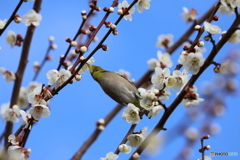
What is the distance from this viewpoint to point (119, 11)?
88.3 inches

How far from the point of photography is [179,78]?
2.00 meters

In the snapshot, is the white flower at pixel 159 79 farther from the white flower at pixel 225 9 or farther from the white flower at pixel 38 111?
the white flower at pixel 38 111

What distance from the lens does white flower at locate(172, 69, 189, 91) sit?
1982mm

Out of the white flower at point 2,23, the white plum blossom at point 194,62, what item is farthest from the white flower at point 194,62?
the white flower at point 2,23

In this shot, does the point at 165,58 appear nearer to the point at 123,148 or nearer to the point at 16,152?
the point at 123,148

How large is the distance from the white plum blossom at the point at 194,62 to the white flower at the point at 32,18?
3.90ft

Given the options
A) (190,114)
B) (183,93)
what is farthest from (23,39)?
(183,93)

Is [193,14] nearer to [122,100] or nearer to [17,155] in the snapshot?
[122,100]

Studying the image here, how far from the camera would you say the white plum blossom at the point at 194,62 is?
173 centimetres

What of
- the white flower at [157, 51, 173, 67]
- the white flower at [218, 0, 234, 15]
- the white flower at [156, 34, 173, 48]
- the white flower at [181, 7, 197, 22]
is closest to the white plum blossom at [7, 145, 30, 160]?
the white flower at [218, 0, 234, 15]

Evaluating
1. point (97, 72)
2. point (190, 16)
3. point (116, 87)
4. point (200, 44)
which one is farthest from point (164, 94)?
point (190, 16)

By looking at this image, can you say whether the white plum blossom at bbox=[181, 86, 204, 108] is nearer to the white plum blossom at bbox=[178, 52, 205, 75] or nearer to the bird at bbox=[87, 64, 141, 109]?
the white plum blossom at bbox=[178, 52, 205, 75]

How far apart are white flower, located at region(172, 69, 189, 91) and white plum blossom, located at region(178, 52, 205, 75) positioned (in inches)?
3.7

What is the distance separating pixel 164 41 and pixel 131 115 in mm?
2286
